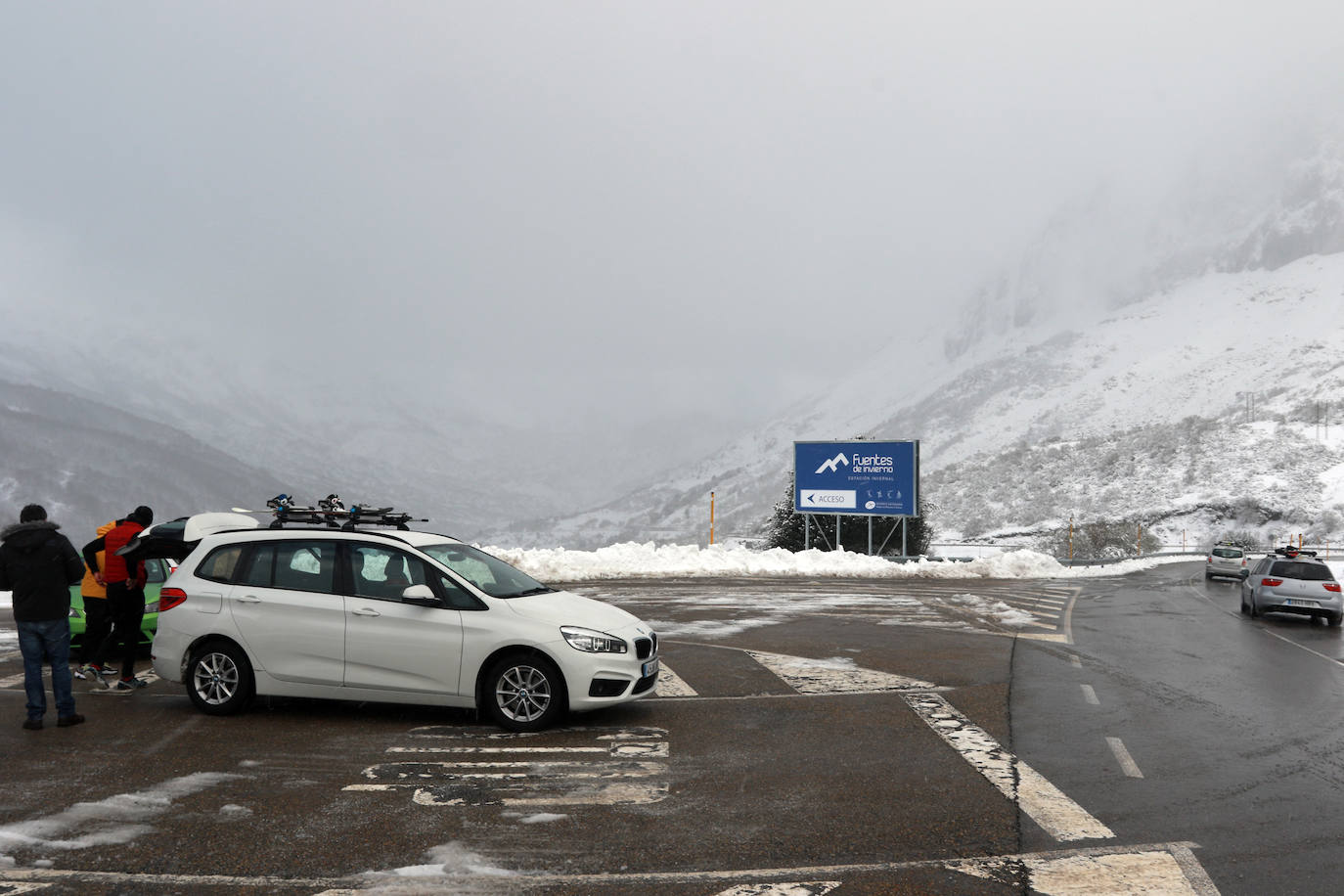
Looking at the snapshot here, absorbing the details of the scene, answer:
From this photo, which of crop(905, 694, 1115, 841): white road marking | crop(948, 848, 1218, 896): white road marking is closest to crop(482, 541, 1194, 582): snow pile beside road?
crop(905, 694, 1115, 841): white road marking

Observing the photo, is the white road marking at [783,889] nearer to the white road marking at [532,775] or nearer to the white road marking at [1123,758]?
Answer: the white road marking at [532,775]

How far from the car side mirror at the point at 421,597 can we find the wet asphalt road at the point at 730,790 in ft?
3.36

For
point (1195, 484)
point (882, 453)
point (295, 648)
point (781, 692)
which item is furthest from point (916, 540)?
point (1195, 484)

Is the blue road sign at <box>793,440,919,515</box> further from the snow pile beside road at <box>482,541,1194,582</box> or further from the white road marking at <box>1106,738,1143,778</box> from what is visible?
the white road marking at <box>1106,738,1143,778</box>

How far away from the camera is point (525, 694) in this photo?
8.03 meters

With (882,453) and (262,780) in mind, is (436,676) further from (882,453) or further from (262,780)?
(882,453)

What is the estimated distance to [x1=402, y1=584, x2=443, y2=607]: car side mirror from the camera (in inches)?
318

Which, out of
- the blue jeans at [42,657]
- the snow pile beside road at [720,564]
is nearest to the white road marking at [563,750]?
the blue jeans at [42,657]

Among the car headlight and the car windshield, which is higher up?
the car windshield

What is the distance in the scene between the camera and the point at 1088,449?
167000 mm

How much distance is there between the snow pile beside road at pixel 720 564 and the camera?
27094mm

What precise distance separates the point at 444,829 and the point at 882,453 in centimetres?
3352

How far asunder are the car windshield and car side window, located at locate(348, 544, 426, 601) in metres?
0.22

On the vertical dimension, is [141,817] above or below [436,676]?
below
